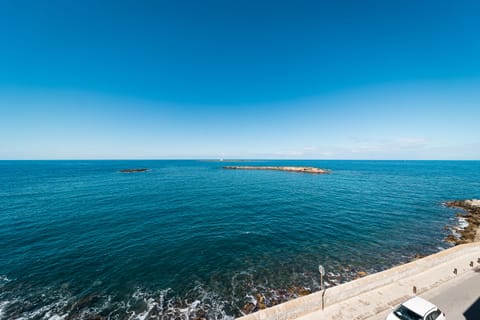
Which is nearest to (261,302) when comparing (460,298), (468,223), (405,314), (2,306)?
(405,314)

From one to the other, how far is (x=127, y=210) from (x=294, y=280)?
2823 cm

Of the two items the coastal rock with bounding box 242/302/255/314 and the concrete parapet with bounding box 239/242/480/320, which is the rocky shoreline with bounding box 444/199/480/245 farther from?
the coastal rock with bounding box 242/302/255/314

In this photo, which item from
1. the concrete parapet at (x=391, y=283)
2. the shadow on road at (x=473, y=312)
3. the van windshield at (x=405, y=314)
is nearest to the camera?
the van windshield at (x=405, y=314)

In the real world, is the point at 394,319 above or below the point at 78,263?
above

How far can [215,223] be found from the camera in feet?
83.8

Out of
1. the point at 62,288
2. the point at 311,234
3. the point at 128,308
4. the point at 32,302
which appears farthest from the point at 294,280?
the point at 32,302

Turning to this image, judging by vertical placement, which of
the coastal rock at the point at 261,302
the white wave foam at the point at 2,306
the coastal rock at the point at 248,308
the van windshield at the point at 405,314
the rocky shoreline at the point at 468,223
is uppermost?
the van windshield at the point at 405,314

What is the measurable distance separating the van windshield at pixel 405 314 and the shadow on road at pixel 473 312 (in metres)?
3.80

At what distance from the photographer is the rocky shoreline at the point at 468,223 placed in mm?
21234

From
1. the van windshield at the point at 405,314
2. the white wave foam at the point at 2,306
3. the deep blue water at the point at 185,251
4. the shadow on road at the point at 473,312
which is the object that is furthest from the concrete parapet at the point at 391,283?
the white wave foam at the point at 2,306

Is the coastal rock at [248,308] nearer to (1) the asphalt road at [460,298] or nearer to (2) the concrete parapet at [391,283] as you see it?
(2) the concrete parapet at [391,283]

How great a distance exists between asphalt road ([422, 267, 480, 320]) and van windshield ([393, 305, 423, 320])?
2.88 meters

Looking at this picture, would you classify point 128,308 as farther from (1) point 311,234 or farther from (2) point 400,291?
(1) point 311,234

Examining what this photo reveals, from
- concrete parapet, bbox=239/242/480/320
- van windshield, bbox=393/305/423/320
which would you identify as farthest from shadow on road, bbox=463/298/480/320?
van windshield, bbox=393/305/423/320
